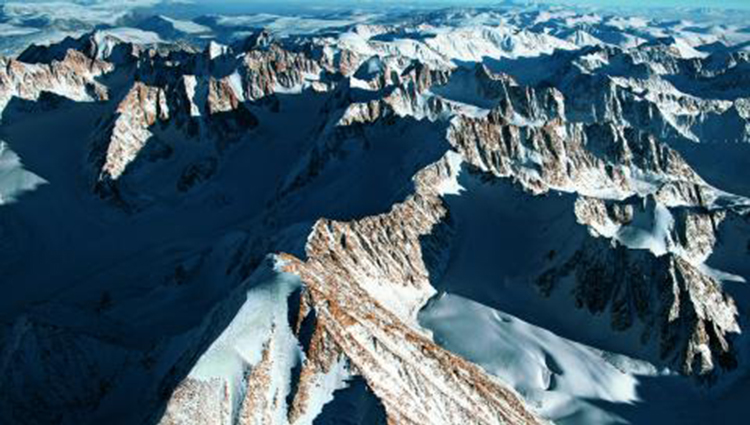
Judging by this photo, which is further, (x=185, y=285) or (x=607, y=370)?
(x=185, y=285)

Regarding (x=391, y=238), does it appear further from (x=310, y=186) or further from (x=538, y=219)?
(x=310, y=186)

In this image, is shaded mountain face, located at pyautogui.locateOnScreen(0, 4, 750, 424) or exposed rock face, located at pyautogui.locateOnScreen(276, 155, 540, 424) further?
shaded mountain face, located at pyautogui.locateOnScreen(0, 4, 750, 424)

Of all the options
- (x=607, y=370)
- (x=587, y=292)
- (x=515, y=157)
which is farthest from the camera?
(x=515, y=157)

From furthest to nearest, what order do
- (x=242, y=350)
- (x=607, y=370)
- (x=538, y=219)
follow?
(x=538, y=219)
(x=607, y=370)
(x=242, y=350)

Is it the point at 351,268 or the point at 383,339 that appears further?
the point at 351,268

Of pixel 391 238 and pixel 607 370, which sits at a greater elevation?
pixel 391 238

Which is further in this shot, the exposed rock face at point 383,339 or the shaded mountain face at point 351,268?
the shaded mountain face at point 351,268

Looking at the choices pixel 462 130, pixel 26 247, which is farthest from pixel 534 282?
pixel 26 247

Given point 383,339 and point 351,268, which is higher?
point 383,339
